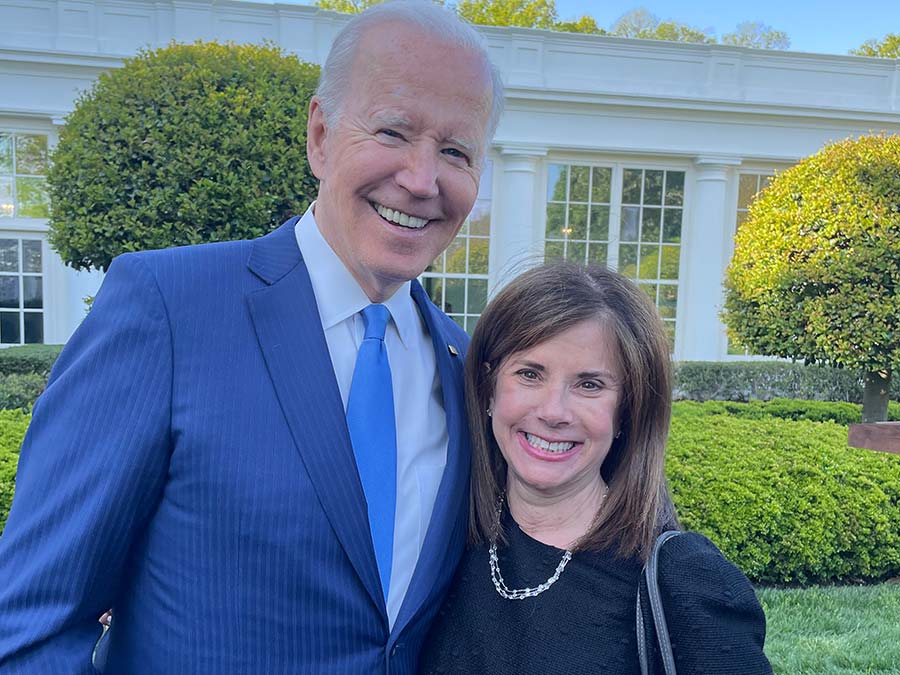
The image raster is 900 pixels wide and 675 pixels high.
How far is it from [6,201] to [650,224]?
429 inches

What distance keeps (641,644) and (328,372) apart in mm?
884

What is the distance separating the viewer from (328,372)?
1462 millimetres

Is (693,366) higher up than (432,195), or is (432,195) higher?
(432,195)

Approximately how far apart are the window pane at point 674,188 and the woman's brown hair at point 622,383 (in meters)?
11.8

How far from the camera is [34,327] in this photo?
11148mm

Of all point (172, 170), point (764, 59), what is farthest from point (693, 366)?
point (172, 170)

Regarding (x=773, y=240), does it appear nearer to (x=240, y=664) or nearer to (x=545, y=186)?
(x=545, y=186)

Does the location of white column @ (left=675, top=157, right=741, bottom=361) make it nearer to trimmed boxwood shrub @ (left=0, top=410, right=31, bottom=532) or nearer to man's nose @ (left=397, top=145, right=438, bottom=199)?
trimmed boxwood shrub @ (left=0, top=410, right=31, bottom=532)

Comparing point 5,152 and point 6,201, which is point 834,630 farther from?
point 6,201

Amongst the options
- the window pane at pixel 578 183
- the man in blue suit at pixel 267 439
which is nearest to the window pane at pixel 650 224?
the window pane at pixel 578 183

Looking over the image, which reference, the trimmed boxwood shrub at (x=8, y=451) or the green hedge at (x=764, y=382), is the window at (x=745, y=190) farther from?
the trimmed boxwood shrub at (x=8, y=451)

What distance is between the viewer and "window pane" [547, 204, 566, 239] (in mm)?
12727

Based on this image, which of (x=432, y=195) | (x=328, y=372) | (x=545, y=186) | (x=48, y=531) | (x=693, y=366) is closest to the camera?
(x=48, y=531)

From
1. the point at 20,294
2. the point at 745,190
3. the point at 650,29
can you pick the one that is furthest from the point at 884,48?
the point at 20,294
